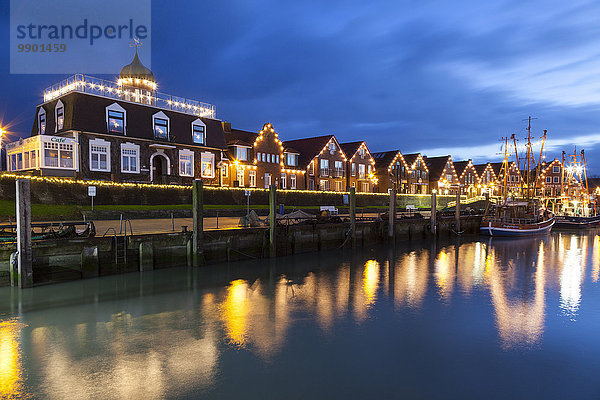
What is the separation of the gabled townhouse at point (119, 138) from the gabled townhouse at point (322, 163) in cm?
1738

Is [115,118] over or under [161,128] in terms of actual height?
over

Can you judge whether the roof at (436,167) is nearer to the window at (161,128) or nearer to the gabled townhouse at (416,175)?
the gabled townhouse at (416,175)

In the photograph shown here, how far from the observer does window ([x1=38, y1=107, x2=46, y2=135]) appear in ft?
132

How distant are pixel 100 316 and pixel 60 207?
746 inches

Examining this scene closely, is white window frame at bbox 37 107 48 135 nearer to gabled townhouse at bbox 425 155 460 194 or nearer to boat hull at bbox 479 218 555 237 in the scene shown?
boat hull at bbox 479 218 555 237

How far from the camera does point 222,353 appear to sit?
441 inches

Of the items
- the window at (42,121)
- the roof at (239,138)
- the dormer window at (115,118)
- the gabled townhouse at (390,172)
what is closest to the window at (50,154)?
the dormer window at (115,118)

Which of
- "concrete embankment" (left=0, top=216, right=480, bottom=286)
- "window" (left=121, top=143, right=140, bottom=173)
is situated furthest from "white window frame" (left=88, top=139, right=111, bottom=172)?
"concrete embankment" (left=0, top=216, right=480, bottom=286)

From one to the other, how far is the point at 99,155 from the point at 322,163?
34506 millimetres

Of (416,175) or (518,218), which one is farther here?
(416,175)

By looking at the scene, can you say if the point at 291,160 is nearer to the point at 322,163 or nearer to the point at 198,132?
the point at 322,163

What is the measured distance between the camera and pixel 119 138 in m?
38.9

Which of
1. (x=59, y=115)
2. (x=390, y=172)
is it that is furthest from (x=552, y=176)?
(x=59, y=115)

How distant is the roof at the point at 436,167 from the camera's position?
280ft
